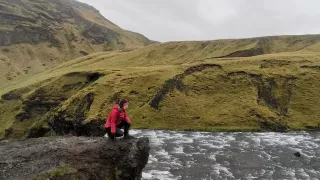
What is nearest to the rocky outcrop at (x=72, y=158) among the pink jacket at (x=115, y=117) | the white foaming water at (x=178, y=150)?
the pink jacket at (x=115, y=117)

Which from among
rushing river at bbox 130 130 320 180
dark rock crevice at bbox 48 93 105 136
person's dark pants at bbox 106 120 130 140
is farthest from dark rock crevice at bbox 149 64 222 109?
person's dark pants at bbox 106 120 130 140

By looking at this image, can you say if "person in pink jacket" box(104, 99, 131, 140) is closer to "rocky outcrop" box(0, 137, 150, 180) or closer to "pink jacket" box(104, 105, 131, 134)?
"pink jacket" box(104, 105, 131, 134)

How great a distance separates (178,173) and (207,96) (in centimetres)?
5250

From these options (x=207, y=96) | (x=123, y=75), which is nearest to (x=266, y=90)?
(x=207, y=96)

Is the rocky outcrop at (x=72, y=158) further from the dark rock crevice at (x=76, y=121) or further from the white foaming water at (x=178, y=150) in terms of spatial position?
the dark rock crevice at (x=76, y=121)

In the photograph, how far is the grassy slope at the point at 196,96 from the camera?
84.7 meters

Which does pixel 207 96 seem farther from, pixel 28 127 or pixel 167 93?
Answer: pixel 28 127

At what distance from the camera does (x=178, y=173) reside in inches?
1783

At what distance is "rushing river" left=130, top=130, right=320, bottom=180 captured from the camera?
4522 centimetres

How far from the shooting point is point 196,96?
9600 centimetres

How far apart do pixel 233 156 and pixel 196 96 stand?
41908 millimetres

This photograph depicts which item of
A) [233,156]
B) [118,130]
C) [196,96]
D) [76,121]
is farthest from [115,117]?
[196,96]

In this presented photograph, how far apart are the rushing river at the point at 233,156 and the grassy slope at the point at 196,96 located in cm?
900

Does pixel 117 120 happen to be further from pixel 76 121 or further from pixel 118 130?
pixel 76 121
